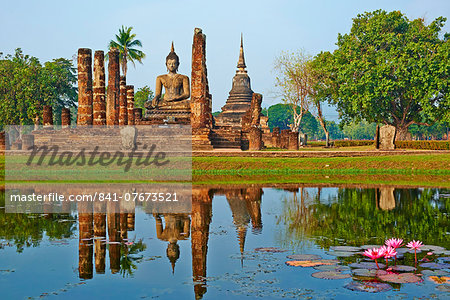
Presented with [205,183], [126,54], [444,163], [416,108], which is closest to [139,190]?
[205,183]

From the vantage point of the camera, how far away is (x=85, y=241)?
804cm

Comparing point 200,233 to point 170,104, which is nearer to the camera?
point 200,233

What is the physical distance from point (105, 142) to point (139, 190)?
13.8 meters

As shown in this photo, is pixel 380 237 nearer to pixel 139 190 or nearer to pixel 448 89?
pixel 139 190

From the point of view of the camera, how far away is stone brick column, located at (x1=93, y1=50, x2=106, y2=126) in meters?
30.2

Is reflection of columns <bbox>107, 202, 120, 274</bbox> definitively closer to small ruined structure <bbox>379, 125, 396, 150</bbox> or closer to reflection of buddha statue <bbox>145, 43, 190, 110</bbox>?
small ruined structure <bbox>379, 125, 396, 150</bbox>

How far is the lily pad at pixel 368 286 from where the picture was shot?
5.50m

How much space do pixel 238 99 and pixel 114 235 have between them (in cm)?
4997

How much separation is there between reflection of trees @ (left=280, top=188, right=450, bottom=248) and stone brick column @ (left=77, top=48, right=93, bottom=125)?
1905 centimetres

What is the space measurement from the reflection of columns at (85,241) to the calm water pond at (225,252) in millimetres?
17

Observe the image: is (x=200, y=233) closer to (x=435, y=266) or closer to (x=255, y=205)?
(x=255, y=205)

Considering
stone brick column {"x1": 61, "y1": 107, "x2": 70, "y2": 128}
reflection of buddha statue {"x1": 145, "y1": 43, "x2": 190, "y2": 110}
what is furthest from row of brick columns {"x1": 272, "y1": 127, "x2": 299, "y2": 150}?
stone brick column {"x1": 61, "y1": 107, "x2": 70, "y2": 128}

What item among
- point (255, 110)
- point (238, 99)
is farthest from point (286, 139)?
point (238, 99)

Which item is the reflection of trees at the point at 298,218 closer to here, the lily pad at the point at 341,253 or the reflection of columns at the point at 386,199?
the lily pad at the point at 341,253
